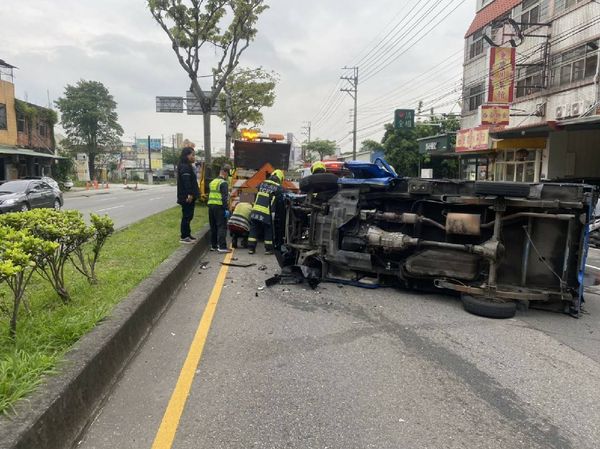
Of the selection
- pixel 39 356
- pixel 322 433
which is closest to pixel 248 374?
pixel 322 433

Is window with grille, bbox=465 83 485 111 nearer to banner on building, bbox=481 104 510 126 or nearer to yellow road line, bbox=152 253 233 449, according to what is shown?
banner on building, bbox=481 104 510 126

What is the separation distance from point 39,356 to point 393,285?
4845 millimetres

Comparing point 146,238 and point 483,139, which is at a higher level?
point 483,139

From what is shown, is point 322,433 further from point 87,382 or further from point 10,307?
point 10,307

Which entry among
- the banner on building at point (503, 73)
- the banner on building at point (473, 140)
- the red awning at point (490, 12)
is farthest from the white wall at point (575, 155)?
the red awning at point (490, 12)

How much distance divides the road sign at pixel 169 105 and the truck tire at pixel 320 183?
3604 cm

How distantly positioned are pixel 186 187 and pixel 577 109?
1791 centimetres

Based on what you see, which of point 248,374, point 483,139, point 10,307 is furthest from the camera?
point 483,139

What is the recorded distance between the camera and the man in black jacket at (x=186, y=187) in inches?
381

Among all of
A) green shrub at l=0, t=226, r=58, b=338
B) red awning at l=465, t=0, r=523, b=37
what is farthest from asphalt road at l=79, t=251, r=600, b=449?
red awning at l=465, t=0, r=523, b=37

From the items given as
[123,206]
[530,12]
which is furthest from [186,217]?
[530,12]

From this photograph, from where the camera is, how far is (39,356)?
11.3 feet

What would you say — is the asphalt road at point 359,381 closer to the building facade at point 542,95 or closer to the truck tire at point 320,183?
the truck tire at point 320,183

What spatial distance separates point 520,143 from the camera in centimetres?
2347
